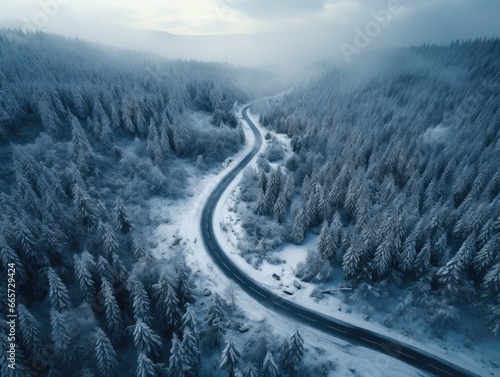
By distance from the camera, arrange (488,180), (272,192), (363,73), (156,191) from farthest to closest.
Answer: (363,73), (156,191), (272,192), (488,180)

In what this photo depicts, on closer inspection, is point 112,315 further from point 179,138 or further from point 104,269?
point 179,138

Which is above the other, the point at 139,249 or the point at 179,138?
the point at 179,138

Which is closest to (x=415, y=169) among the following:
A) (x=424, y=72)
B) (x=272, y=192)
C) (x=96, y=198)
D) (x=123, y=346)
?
(x=272, y=192)

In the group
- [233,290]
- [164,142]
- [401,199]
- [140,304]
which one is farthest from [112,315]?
[164,142]

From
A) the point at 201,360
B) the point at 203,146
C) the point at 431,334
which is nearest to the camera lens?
the point at 201,360

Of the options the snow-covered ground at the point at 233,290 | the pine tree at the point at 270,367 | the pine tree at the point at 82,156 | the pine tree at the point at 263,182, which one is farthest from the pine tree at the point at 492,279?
the pine tree at the point at 82,156

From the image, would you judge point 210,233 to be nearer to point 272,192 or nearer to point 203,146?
point 272,192
